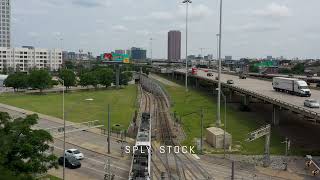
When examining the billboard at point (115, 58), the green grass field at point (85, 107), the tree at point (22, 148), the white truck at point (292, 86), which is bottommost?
the green grass field at point (85, 107)

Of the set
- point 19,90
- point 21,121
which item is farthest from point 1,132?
point 19,90

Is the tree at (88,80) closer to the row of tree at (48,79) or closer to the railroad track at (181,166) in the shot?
the row of tree at (48,79)

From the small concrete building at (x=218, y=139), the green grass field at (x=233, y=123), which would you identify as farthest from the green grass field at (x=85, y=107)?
the small concrete building at (x=218, y=139)

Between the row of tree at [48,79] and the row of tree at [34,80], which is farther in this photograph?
the row of tree at [48,79]

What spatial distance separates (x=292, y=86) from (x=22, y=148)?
5928 cm

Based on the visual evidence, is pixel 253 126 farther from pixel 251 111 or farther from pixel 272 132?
pixel 251 111

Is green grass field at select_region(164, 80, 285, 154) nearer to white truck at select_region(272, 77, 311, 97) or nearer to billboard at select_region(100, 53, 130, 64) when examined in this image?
white truck at select_region(272, 77, 311, 97)

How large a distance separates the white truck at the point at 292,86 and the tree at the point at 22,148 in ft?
178

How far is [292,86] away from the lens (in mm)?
75625

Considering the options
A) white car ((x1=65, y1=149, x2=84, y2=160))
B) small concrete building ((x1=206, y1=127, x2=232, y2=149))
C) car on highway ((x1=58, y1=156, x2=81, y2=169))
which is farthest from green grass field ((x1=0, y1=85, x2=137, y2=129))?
car on highway ((x1=58, y1=156, x2=81, y2=169))

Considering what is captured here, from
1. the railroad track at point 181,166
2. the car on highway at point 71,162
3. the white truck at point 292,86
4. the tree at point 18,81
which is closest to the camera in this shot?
the railroad track at point 181,166

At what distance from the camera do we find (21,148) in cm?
2661

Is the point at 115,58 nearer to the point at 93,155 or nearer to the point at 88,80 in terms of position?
the point at 88,80

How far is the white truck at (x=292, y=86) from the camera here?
72.1 m
